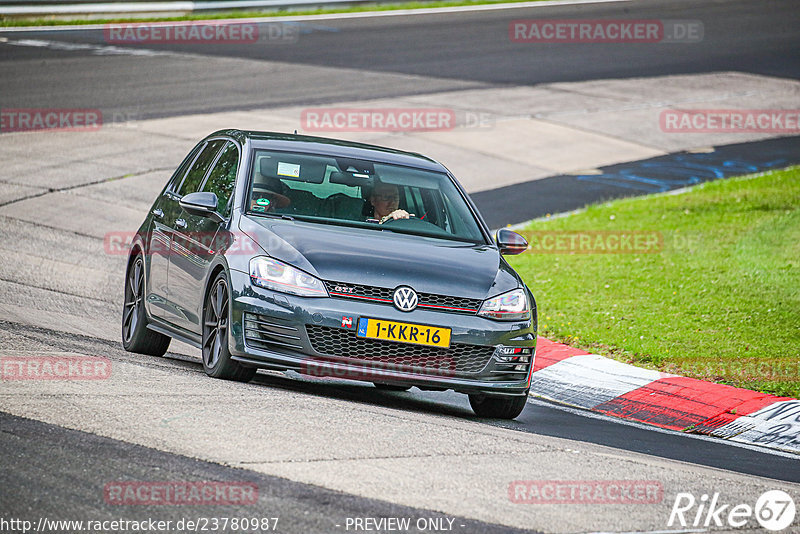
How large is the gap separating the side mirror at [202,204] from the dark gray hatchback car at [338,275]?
1 cm

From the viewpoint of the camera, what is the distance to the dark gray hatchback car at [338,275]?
Answer: 301 inches

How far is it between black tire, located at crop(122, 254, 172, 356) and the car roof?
54.0 inches

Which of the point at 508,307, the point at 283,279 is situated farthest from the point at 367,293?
the point at 508,307

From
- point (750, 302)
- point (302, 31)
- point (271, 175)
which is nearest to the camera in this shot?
point (271, 175)

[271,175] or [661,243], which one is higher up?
[271,175]

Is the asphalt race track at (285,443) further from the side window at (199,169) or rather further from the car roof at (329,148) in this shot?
the car roof at (329,148)

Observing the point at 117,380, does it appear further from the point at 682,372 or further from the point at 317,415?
the point at 682,372

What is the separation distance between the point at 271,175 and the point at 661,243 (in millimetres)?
7635

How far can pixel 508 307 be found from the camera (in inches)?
317

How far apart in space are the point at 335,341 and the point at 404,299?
0.50 m

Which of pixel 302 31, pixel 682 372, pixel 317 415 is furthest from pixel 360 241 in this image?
pixel 302 31

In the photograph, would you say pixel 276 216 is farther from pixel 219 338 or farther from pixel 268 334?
pixel 268 334

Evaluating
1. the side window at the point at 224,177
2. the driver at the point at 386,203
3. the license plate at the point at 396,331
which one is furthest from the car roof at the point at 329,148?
the license plate at the point at 396,331

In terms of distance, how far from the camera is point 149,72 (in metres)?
25.5
